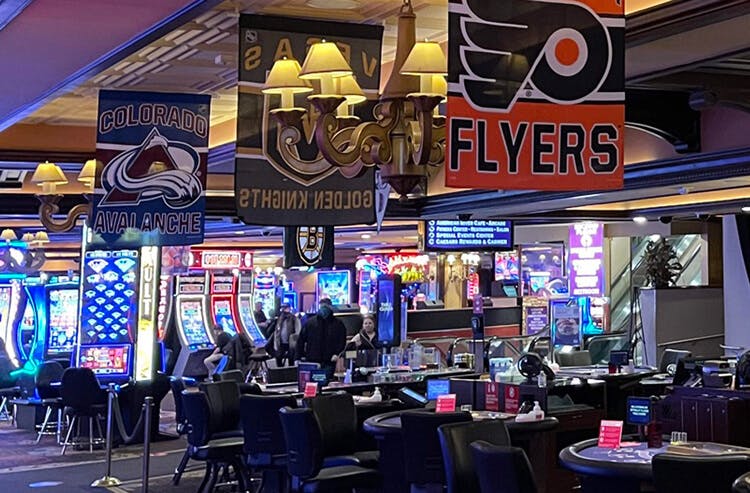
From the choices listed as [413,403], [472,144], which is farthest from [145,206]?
[472,144]

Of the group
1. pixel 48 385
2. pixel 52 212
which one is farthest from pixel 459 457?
pixel 48 385

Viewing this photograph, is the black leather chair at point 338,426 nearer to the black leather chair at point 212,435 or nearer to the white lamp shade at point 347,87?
the black leather chair at point 212,435

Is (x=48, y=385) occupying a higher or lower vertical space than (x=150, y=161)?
lower

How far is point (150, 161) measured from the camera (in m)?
6.75


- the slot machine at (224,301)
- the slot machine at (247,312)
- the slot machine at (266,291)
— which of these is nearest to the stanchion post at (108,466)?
the slot machine at (224,301)

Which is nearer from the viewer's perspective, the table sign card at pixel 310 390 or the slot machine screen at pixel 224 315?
the table sign card at pixel 310 390

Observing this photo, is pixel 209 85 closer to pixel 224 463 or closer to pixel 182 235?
pixel 182 235

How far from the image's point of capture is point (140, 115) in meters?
6.71

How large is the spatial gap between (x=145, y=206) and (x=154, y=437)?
6.31 meters

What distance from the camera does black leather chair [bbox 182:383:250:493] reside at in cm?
829

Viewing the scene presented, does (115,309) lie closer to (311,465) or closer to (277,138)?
(311,465)

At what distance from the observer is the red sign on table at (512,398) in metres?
7.66

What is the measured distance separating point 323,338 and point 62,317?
417 centimetres

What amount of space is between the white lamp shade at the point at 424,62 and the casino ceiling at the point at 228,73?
84cm
